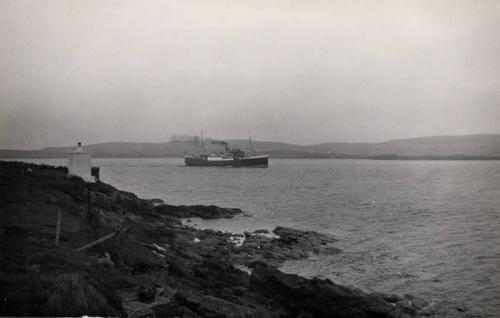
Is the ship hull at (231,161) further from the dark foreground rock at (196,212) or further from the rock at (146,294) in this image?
the rock at (146,294)

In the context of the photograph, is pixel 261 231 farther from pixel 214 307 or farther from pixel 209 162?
pixel 209 162

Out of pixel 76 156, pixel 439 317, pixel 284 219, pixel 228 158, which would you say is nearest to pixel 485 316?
pixel 439 317

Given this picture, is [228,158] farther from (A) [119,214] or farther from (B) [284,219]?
(A) [119,214]

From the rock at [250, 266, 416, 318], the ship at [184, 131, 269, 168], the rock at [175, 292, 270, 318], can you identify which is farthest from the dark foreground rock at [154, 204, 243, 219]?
the ship at [184, 131, 269, 168]

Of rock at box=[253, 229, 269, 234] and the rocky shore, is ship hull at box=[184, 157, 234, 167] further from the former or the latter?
the rocky shore

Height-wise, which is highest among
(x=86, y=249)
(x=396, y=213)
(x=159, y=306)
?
(x=86, y=249)

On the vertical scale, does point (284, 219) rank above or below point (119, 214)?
below
